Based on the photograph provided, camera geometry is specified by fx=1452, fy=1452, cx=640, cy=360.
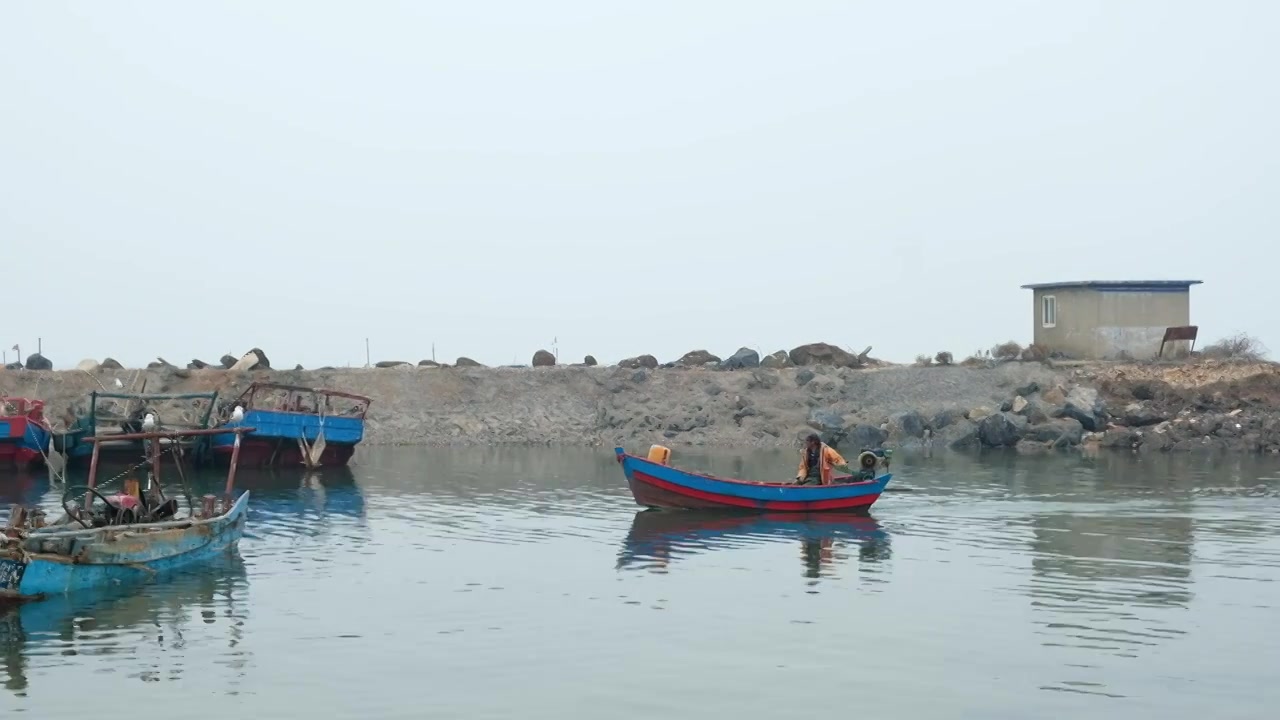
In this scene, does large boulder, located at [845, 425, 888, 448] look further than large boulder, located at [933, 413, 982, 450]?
No

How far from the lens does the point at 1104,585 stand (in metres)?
23.2

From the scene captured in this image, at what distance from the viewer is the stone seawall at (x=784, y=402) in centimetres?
5381

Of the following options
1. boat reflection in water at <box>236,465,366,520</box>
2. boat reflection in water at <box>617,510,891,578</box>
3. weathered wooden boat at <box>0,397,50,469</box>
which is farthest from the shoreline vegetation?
boat reflection in water at <box>617,510,891,578</box>

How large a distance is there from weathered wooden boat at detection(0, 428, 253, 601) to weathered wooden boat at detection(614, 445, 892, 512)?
9.81m

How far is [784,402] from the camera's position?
61.3 m

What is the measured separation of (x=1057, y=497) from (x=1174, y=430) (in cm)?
1971

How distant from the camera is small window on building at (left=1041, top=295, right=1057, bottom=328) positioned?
214 ft

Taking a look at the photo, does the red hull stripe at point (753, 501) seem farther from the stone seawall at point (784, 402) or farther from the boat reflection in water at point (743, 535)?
the stone seawall at point (784, 402)

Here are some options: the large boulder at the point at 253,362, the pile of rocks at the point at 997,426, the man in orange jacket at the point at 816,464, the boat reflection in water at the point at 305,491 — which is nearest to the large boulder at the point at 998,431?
the pile of rocks at the point at 997,426

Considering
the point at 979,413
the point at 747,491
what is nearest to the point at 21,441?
the point at 747,491

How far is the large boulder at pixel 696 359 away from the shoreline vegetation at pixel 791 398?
1.36ft

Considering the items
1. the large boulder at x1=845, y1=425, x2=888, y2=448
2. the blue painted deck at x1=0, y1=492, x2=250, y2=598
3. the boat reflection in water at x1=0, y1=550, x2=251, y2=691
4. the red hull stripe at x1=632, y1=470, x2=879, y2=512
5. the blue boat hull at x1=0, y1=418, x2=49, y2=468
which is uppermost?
the large boulder at x1=845, y1=425, x2=888, y2=448

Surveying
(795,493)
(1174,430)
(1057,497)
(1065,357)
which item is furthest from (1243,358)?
(795,493)

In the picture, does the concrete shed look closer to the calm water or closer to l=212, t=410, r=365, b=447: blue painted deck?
the calm water
